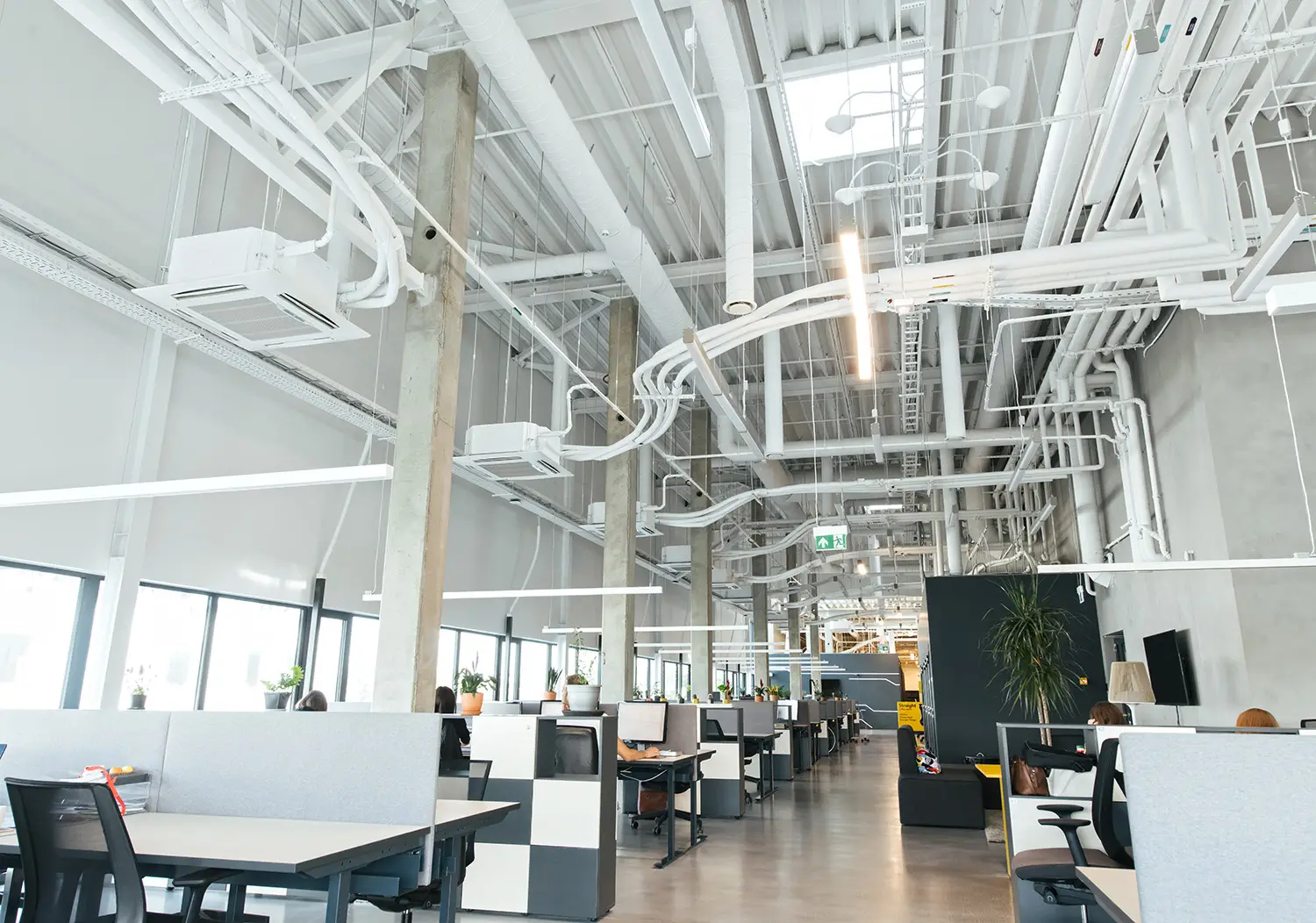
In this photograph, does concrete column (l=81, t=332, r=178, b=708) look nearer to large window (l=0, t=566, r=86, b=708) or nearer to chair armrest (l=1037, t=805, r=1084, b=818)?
large window (l=0, t=566, r=86, b=708)

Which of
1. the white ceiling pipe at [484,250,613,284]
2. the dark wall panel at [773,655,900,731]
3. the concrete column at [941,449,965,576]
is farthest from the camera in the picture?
the dark wall panel at [773,655,900,731]

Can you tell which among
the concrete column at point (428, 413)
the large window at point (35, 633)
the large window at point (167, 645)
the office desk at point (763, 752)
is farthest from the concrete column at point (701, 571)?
the large window at point (35, 633)

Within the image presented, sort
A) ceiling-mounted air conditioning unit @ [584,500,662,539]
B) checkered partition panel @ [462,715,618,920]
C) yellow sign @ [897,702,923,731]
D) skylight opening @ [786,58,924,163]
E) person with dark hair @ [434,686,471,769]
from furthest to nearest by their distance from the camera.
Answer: yellow sign @ [897,702,923,731] → ceiling-mounted air conditioning unit @ [584,500,662,539] → skylight opening @ [786,58,924,163] → person with dark hair @ [434,686,471,769] → checkered partition panel @ [462,715,618,920]

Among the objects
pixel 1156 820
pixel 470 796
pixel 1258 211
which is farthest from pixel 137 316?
pixel 1258 211

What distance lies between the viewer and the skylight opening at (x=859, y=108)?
19.3 feet

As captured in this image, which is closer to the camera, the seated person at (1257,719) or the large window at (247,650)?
the seated person at (1257,719)

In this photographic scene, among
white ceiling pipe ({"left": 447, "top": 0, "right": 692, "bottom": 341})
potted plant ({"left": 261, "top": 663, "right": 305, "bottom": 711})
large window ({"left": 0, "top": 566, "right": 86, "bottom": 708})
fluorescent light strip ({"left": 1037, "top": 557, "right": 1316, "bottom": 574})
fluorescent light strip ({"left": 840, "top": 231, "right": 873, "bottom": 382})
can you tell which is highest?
white ceiling pipe ({"left": 447, "top": 0, "right": 692, "bottom": 341})

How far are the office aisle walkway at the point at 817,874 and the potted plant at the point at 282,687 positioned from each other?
2.65 meters

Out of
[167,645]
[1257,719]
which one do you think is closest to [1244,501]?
[1257,719]

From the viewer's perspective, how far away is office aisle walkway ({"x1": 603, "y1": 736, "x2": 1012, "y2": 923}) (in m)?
5.16

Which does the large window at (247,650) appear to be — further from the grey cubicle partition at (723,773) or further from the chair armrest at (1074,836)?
the chair armrest at (1074,836)

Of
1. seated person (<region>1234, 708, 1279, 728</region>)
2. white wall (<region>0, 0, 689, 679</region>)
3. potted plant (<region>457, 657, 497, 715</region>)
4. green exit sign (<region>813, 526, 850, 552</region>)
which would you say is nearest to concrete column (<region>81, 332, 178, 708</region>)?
white wall (<region>0, 0, 689, 679</region>)

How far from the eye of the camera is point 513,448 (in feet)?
23.6

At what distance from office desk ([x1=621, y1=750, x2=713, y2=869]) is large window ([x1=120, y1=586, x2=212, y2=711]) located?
12.8ft
